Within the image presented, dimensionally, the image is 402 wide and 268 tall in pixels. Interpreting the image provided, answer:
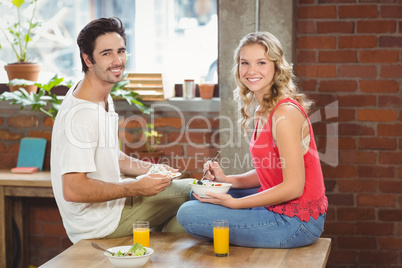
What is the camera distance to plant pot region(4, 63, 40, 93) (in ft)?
11.7

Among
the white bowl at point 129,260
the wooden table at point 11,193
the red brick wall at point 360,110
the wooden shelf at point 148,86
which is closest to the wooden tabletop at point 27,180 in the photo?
the wooden table at point 11,193

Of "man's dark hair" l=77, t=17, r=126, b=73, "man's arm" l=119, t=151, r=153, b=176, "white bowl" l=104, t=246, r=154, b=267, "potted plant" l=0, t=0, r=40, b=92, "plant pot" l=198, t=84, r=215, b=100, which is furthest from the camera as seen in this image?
"potted plant" l=0, t=0, r=40, b=92

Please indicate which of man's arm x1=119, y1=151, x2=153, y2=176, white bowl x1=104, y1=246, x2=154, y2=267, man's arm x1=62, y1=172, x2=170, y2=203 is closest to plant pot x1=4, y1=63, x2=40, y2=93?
man's arm x1=119, y1=151, x2=153, y2=176

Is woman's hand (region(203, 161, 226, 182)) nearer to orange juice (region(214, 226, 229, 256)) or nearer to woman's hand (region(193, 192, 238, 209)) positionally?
woman's hand (region(193, 192, 238, 209))

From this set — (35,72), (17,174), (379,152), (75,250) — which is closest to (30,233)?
(17,174)

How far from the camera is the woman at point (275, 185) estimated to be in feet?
7.41

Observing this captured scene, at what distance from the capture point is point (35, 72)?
11.8ft

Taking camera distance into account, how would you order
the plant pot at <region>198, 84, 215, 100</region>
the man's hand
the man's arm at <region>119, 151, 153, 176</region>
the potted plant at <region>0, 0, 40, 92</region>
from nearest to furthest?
the man's hand, the man's arm at <region>119, 151, 153, 176</region>, the plant pot at <region>198, 84, 215, 100</region>, the potted plant at <region>0, 0, 40, 92</region>

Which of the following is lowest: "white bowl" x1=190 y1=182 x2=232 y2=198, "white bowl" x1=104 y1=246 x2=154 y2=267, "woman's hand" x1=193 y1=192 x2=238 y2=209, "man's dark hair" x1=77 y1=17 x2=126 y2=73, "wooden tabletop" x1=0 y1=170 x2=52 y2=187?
"white bowl" x1=104 y1=246 x2=154 y2=267

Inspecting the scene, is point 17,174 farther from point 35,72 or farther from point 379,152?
point 379,152

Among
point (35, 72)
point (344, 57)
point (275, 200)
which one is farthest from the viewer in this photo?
point (35, 72)

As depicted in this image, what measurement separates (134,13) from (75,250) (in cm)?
182

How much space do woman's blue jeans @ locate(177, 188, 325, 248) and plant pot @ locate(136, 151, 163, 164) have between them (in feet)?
3.34

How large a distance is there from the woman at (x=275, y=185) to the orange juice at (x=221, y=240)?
91 millimetres
